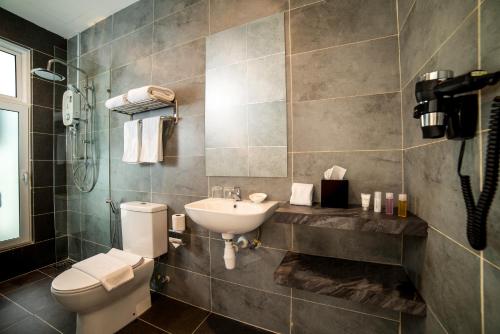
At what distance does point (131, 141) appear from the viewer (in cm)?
178

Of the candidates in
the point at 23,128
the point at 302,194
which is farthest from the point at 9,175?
the point at 302,194

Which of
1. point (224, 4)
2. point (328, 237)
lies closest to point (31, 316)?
point (328, 237)

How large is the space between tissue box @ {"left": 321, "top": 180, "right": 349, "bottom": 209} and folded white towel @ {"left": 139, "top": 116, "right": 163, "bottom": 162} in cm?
132

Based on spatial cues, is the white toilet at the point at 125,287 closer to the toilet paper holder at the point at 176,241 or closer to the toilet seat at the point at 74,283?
the toilet seat at the point at 74,283

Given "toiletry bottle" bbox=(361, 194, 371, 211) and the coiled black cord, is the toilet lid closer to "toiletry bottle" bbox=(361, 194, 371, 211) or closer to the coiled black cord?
"toiletry bottle" bbox=(361, 194, 371, 211)

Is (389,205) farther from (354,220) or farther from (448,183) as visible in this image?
(448,183)

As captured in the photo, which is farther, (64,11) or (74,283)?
(64,11)

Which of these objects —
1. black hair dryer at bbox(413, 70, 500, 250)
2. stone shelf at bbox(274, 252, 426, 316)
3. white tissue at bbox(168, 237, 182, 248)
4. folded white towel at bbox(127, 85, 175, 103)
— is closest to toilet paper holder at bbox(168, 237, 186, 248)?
white tissue at bbox(168, 237, 182, 248)

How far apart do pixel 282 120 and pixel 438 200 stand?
0.87 m

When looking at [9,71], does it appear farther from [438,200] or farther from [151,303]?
[438,200]

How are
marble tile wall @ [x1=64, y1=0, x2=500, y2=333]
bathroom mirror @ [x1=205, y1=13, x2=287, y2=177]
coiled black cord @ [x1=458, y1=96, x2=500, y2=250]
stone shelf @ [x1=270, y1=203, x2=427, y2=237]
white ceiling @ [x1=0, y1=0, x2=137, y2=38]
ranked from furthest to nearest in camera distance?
white ceiling @ [x1=0, y1=0, x2=137, y2=38] < bathroom mirror @ [x1=205, y1=13, x2=287, y2=177] < stone shelf @ [x1=270, y1=203, x2=427, y2=237] < marble tile wall @ [x1=64, y1=0, x2=500, y2=333] < coiled black cord @ [x1=458, y1=96, x2=500, y2=250]

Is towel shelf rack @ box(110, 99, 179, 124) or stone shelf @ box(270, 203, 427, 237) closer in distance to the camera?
stone shelf @ box(270, 203, 427, 237)

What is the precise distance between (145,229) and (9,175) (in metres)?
1.76

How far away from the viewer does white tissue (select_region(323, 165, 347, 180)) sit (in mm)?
1122
